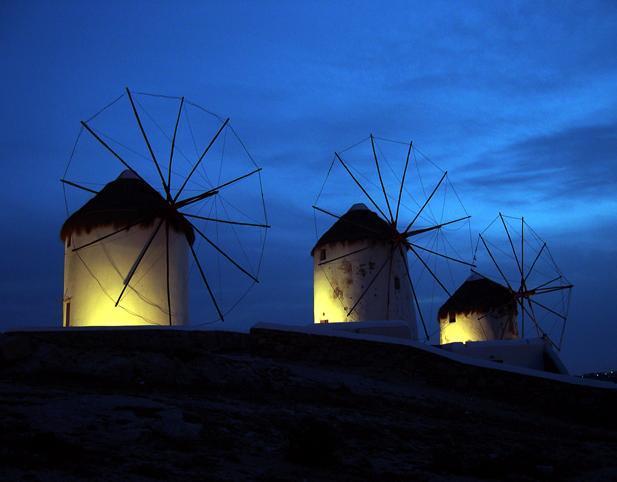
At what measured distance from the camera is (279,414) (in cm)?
726

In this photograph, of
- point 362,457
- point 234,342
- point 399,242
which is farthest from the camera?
point 399,242

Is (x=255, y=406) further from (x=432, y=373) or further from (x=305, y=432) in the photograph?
(x=432, y=373)

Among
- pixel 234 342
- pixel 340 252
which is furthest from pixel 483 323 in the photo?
pixel 234 342

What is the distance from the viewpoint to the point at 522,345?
15992mm

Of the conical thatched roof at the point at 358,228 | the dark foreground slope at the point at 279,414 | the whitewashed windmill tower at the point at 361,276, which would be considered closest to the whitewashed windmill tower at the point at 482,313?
the whitewashed windmill tower at the point at 361,276

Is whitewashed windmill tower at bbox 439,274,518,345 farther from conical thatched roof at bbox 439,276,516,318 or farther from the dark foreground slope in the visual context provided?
the dark foreground slope

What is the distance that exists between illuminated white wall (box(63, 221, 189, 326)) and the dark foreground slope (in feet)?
13.5

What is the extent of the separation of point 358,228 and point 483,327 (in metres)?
8.12

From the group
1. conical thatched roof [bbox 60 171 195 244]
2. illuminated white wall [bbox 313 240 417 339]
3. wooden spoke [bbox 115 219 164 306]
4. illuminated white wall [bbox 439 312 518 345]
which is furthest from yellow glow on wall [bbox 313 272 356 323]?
wooden spoke [bbox 115 219 164 306]

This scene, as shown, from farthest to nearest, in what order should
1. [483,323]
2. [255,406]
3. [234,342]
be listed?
[483,323] < [234,342] < [255,406]

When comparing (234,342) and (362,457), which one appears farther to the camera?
(234,342)

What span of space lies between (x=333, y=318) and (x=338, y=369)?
1045cm

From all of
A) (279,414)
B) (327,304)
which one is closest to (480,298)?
(327,304)

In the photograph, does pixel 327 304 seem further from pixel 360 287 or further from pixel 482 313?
pixel 482 313
